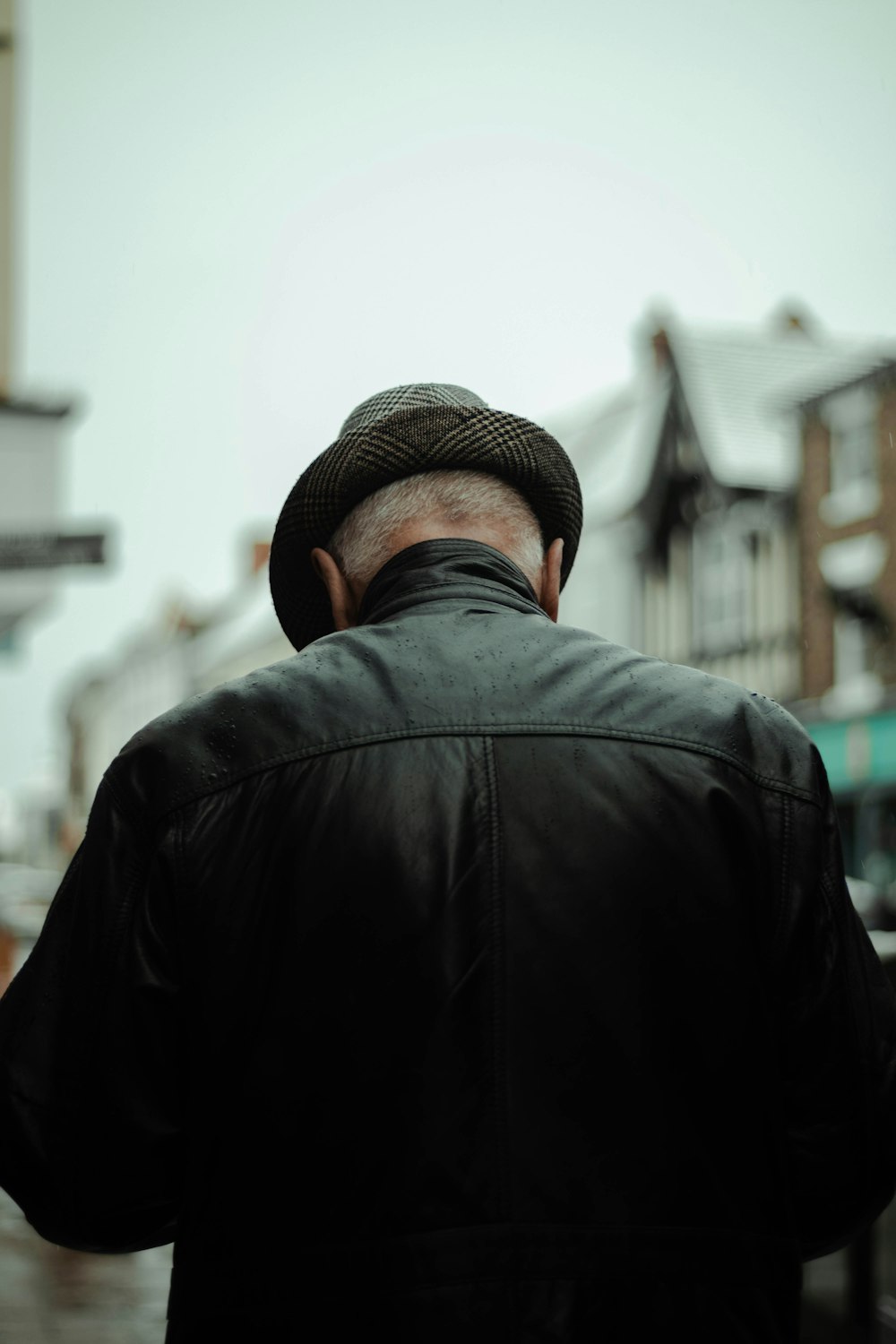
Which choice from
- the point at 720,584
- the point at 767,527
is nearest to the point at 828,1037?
the point at 720,584

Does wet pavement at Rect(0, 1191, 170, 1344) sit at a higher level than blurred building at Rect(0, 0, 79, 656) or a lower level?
lower

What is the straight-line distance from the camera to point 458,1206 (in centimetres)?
115

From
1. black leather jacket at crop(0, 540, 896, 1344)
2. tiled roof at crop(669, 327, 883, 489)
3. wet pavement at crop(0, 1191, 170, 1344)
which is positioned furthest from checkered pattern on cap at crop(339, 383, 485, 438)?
tiled roof at crop(669, 327, 883, 489)

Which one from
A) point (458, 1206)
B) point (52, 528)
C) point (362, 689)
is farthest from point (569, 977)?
point (52, 528)

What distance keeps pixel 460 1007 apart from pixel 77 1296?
→ 10.7 feet

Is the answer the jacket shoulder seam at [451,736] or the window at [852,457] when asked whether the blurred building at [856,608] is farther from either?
the jacket shoulder seam at [451,736]

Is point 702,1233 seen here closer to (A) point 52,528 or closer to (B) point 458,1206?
(B) point 458,1206

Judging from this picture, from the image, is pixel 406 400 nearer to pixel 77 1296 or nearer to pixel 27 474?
pixel 77 1296

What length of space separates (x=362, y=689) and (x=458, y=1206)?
17.1 inches

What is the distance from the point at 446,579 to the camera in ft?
4.52

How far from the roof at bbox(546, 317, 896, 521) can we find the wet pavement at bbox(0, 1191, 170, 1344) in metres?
16.0

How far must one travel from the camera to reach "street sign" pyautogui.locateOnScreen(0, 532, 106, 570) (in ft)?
12.8

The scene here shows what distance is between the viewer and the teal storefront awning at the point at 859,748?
57.5 ft

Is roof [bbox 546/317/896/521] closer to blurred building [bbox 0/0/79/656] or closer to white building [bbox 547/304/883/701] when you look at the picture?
white building [bbox 547/304/883/701]
